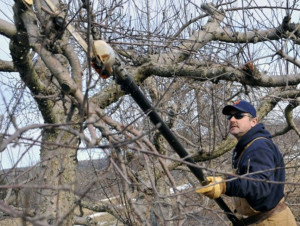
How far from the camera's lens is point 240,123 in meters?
3.43

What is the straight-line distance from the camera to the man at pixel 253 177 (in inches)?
111

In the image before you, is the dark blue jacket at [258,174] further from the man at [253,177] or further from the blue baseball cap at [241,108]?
the blue baseball cap at [241,108]

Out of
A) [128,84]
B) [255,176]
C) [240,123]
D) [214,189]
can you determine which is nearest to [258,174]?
[255,176]

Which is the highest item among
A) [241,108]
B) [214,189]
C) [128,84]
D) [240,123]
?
[128,84]

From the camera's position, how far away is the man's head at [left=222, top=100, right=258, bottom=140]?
341 centimetres

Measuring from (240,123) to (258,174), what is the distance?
75 centimetres

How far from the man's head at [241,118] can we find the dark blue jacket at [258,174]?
12 cm

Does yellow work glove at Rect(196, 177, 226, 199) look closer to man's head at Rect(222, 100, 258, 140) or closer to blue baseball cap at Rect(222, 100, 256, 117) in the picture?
man's head at Rect(222, 100, 258, 140)

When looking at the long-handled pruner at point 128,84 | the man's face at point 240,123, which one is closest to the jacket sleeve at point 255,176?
the man's face at point 240,123

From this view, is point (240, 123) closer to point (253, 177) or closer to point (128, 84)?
point (253, 177)

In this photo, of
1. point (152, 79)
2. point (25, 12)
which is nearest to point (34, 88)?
point (25, 12)

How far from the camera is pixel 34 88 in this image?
3.54 m

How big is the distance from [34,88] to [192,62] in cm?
206

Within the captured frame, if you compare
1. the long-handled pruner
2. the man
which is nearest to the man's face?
the man
